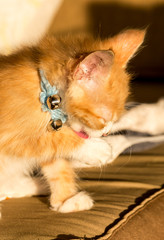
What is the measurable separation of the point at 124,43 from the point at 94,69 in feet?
0.86

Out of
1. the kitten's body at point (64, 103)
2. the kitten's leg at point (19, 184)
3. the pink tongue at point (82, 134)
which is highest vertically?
the kitten's body at point (64, 103)

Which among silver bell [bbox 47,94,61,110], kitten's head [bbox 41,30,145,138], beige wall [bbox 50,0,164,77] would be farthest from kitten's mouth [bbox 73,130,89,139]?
beige wall [bbox 50,0,164,77]

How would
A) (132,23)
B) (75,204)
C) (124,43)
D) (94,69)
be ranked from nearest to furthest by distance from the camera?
(94,69), (75,204), (124,43), (132,23)

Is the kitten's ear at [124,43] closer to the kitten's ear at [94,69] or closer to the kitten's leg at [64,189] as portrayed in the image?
the kitten's ear at [94,69]

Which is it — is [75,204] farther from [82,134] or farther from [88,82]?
[88,82]

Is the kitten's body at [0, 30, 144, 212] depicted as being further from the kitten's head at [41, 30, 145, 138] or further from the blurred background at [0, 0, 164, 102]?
the blurred background at [0, 0, 164, 102]

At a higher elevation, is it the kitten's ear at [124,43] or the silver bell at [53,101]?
the kitten's ear at [124,43]

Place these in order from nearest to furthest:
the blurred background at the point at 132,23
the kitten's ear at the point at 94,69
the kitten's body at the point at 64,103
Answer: the kitten's ear at the point at 94,69 → the kitten's body at the point at 64,103 → the blurred background at the point at 132,23

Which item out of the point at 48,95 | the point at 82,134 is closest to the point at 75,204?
the point at 82,134

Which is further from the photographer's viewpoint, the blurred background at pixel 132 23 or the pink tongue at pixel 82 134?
the blurred background at pixel 132 23

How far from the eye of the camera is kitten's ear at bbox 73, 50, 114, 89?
33.9 inches

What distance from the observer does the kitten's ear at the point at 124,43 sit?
1.13 meters

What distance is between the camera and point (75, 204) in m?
1.03

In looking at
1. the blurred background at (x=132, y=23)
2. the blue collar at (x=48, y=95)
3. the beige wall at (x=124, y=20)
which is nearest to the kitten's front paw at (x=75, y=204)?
the blue collar at (x=48, y=95)
